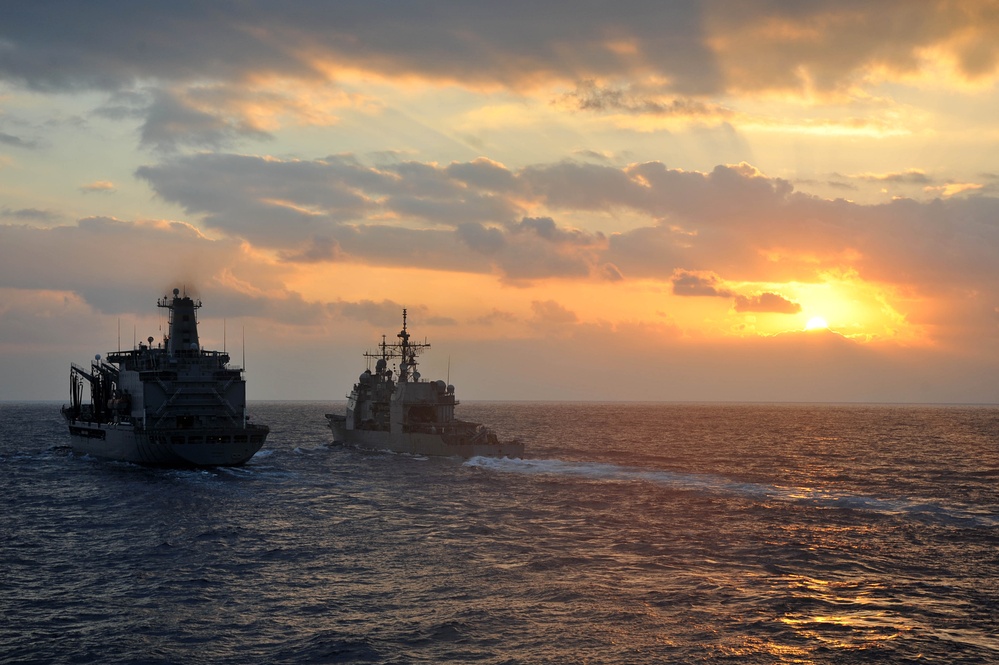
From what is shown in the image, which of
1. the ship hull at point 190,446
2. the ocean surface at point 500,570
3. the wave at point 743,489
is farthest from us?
the ship hull at point 190,446

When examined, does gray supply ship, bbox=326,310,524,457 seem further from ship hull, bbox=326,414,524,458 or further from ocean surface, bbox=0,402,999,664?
ocean surface, bbox=0,402,999,664

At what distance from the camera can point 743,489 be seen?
5778 cm

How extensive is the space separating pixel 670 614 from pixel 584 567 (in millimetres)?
6922

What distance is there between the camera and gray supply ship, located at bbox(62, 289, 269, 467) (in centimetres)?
7175

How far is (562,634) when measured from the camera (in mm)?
24719

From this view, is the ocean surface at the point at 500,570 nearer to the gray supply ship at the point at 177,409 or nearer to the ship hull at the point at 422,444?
the gray supply ship at the point at 177,409

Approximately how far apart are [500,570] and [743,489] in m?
30.4

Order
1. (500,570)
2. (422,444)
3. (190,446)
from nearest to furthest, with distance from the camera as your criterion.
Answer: (500,570) < (190,446) < (422,444)

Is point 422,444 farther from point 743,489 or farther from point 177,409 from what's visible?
point 743,489

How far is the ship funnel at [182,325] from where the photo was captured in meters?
84.0

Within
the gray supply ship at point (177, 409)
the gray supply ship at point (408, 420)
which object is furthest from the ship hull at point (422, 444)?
the gray supply ship at point (177, 409)

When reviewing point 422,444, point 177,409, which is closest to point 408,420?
point 422,444

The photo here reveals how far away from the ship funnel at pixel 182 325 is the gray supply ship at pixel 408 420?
892 inches

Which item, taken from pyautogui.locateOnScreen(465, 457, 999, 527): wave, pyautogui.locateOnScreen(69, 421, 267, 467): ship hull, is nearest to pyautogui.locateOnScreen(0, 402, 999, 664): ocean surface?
pyautogui.locateOnScreen(465, 457, 999, 527): wave
